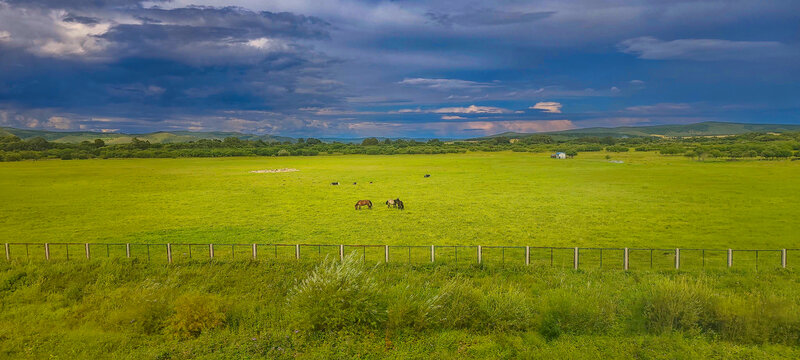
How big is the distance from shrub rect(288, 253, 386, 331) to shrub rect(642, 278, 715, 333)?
8333 mm

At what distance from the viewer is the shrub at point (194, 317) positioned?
1380cm

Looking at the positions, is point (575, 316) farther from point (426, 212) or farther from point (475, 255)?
point (426, 212)

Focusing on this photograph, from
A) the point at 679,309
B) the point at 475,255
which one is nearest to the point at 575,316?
the point at 679,309

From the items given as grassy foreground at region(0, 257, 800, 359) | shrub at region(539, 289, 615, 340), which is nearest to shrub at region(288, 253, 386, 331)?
grassy foreground at region(0, 257, 800, 359)

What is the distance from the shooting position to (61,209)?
133ft

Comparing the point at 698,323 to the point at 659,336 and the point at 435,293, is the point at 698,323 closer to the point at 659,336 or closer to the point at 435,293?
the point at 659,336

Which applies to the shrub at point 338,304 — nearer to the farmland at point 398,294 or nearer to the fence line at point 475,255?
the farmland at point 398,294

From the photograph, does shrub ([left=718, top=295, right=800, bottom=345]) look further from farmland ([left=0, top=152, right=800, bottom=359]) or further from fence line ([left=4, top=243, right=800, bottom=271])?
fence line ([left=4, top=243, right=800, bottom=271])

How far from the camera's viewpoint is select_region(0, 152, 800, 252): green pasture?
28406 millimetres

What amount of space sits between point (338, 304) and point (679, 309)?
10214mm

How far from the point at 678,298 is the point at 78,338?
1785 cm

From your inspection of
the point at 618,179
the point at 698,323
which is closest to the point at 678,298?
the point at 698,323

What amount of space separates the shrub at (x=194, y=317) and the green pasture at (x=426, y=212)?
12.8 metres

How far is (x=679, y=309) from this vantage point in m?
13.7
